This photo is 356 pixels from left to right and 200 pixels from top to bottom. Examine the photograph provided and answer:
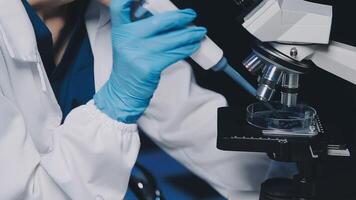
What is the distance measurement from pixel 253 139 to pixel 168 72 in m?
0.44

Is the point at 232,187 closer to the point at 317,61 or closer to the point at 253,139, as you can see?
the point at 253,139

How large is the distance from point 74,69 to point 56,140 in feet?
1.06

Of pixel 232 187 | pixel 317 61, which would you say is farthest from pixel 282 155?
pixel 232 187

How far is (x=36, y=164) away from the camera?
1.07 meters

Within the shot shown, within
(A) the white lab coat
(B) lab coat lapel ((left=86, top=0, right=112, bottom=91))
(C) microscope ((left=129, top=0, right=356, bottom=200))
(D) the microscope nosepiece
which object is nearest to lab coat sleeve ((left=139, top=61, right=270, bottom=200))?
(A) the white lab coat

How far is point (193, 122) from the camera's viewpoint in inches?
57.4

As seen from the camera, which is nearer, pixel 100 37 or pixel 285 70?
pixel 285 70

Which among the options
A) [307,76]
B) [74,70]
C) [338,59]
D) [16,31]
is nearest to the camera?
[338,59]

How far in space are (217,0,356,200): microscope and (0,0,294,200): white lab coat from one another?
0.22 m

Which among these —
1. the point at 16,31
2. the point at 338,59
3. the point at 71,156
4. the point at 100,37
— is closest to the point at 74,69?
the point at 100,37

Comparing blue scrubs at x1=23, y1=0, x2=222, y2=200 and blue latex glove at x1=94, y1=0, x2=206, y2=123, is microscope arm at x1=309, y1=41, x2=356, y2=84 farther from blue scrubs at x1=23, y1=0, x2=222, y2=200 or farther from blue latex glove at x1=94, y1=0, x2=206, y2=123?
blue scrubs at x1=23, y1=0, x2=222, y2=200

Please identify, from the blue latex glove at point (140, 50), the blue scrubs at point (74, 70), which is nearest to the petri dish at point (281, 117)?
the blue latex glove at point (140, 50)

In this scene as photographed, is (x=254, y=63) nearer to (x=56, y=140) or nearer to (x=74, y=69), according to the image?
(x=56, y=140)

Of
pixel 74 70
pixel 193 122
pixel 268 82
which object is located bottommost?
pixel 193 122
